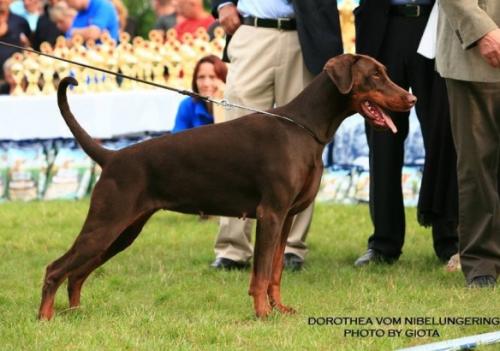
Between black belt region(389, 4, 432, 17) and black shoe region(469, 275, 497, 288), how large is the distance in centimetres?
175

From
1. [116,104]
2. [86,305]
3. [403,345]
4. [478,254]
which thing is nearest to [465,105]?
[478,254]

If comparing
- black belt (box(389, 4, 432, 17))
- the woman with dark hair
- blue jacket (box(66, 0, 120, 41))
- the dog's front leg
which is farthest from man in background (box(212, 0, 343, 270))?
blue jacket (box(66, 0, 120, 41))

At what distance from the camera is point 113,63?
11430 millimetres

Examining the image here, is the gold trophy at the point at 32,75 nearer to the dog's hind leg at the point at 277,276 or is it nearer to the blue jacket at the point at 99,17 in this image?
the blue jacket at the point at 99,17

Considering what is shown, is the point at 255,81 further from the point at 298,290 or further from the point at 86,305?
the point at 86,305

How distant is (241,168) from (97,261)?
0.89 metres

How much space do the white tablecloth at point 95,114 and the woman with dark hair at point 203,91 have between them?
2.60 ft

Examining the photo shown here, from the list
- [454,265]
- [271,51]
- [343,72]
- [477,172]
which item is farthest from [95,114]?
[343,72]

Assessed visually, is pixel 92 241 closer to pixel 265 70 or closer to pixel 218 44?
pixel 265 70

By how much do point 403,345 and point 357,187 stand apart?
546 centimetres

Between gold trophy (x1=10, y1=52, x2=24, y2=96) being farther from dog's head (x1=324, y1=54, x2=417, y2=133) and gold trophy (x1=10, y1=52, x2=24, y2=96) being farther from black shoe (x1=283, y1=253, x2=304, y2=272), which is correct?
dog's head (x1=324, y1=54, x2=417, y2=133)

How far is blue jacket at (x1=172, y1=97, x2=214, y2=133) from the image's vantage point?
400 inches

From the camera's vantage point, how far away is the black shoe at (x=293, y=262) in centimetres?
761

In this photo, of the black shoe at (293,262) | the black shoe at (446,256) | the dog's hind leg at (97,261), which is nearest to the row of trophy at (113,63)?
the black shoe at (293,262)
